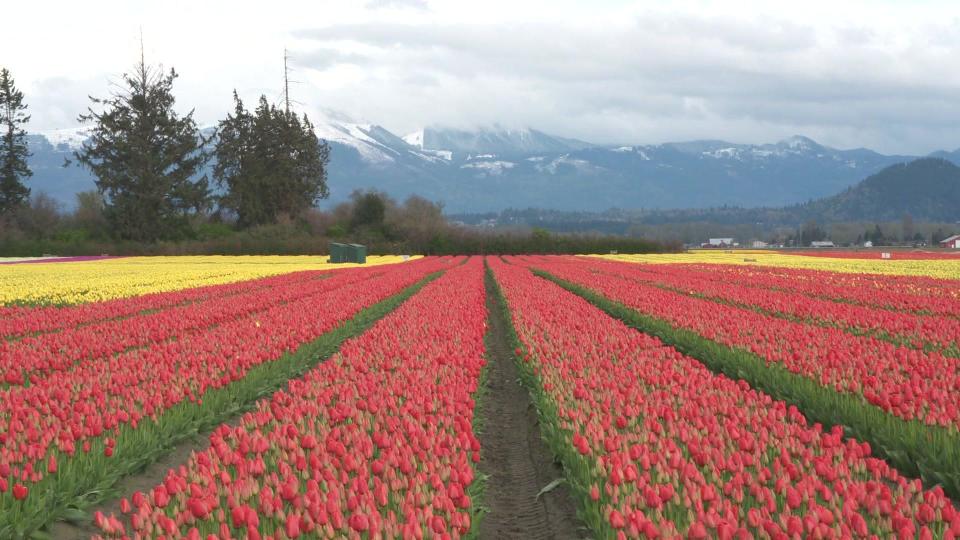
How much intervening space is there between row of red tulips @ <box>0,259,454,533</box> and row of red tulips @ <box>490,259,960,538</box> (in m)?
3.91

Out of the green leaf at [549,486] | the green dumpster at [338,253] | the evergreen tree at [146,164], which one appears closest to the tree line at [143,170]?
the evergreen tree at [146,164]

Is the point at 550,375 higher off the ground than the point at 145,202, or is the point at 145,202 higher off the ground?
the point at 145,202

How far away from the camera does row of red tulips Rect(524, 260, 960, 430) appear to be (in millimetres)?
7859

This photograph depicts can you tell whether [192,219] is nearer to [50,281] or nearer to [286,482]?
[50,281]

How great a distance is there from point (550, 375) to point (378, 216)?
92.5 m

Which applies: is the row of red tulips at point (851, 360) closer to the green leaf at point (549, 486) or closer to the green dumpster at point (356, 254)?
the green leaf at point (549, 486)

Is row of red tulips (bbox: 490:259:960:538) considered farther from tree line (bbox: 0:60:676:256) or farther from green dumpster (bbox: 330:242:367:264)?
tree line (bbox: 0:60:676:256)

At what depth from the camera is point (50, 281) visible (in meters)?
32.0

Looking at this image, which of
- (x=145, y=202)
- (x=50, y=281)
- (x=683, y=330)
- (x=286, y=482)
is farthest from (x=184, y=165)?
(x=286, y=482)

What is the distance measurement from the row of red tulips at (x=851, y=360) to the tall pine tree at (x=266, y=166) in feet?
271

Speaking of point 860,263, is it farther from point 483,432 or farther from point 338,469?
point 338,469

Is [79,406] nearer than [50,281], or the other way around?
[79,406]

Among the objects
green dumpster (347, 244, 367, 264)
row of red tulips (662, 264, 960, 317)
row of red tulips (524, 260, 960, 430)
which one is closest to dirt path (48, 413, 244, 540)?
row of red tulips (524, 260, 960, 430)

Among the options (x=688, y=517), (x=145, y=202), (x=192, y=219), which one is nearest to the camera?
(x=688, y=517)
